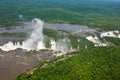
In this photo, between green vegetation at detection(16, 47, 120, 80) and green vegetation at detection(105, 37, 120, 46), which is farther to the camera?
green vegetation at detection(105, 37, 120, 46)

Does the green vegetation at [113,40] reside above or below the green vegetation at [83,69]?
below

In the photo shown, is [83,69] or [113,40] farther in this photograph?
[113,40]

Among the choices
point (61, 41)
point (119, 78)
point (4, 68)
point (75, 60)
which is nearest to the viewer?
point (119, 78)

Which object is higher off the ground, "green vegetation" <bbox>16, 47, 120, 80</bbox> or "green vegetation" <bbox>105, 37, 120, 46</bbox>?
"green vegetation" <bbox>16, 47, 120, 80</bbox>

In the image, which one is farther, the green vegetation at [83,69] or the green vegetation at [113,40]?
the green vegetation at [113,40]

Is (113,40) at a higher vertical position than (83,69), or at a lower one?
lower

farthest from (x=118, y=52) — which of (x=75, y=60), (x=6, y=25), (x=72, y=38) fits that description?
(x=6, y=25)

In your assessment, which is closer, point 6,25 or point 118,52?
point 118,52

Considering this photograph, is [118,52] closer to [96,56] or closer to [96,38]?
[96,56]
